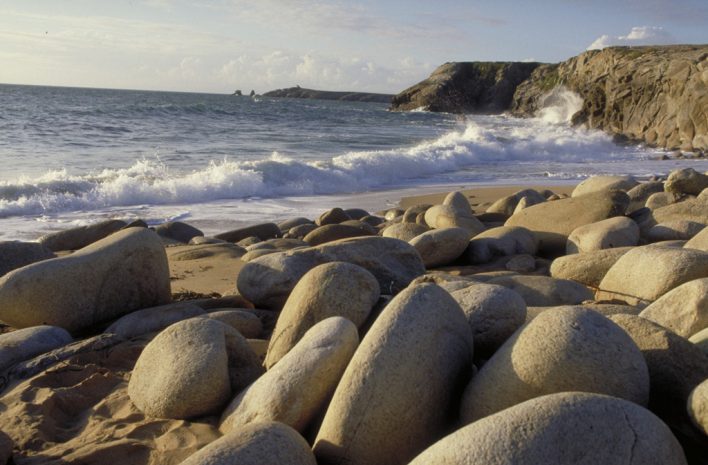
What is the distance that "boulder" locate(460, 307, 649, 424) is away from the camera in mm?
2635

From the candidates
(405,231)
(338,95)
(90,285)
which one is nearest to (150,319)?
(90,285)

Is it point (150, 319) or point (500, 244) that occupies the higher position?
point (500, 244)

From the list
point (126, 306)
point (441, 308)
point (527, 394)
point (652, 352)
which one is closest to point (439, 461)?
point (527, 394)

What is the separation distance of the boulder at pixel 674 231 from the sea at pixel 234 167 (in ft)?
21.1

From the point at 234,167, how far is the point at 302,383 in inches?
548

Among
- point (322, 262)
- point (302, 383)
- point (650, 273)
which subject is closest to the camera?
point (302, 383)

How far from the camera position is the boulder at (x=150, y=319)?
15.8 feet

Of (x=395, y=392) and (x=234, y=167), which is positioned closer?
(x=395, y=392)

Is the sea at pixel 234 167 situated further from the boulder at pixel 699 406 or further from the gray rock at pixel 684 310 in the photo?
the boulder at pixel 699 406

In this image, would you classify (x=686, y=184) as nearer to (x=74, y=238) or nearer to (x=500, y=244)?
(x=500, y=244)

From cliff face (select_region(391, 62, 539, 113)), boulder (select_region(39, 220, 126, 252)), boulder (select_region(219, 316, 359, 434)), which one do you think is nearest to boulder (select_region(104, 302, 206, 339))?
boulder (select_region(219, 316, 359, 434))

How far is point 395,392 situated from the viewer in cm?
278

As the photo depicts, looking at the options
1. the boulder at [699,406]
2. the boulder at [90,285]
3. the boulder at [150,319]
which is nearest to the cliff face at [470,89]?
the boulder at [90,285]

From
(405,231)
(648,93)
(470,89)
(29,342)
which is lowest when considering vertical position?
(29,342)
